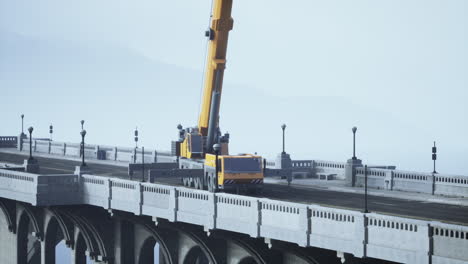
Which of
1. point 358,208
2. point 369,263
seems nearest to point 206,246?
point 358,208

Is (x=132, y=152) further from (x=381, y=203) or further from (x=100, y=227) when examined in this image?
(x=381, y=203)

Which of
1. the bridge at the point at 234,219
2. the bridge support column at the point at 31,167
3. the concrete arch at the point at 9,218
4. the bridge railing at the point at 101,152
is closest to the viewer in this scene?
the bridge at the point at 234,219

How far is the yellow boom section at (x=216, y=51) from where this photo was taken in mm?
59938

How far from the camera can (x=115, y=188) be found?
55188 mm

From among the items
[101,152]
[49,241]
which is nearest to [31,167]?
[49,241]

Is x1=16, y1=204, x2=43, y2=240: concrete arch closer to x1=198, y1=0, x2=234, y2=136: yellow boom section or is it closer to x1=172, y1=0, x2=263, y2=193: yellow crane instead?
x1=172, y1=0, x2=263, y2=193: yellow crane

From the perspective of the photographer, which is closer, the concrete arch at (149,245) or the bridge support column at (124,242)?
the concrete arch at (149,245)

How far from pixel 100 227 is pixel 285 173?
13.4 metres

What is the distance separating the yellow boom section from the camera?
59938mm

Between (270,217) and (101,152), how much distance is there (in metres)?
51.3

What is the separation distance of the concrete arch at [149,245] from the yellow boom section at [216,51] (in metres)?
9.58

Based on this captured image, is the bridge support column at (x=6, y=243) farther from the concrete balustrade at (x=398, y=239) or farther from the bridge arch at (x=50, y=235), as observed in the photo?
the concrete balustrade at (x=398, y=239)

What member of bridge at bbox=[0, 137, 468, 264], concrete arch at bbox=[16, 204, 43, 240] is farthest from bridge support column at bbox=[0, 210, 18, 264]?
concrete arch at bbox=[16, 204, 43, 240]

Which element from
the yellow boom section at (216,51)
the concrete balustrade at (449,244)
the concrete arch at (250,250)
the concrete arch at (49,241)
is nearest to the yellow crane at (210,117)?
the yellow boom section at (216,51)
